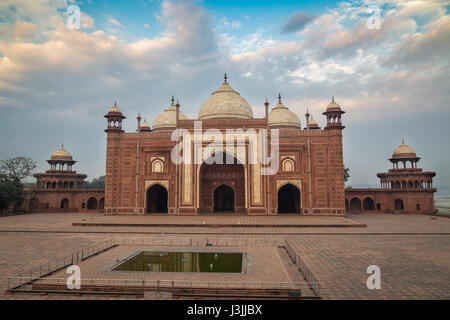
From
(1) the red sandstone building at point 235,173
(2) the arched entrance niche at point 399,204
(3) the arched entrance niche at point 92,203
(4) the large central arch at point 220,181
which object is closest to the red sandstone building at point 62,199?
(3) the arched entrance niche at point 92,203

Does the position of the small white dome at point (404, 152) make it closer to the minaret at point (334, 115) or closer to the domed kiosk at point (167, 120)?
the minaret at point (334, 115)

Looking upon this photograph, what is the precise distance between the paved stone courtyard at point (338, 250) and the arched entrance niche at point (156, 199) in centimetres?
799

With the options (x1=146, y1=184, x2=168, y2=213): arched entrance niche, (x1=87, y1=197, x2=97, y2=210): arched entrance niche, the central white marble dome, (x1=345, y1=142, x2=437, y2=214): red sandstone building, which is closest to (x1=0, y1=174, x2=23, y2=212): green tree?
(x1=87, y1=197, x2=97, y2=210): arched entrance niche

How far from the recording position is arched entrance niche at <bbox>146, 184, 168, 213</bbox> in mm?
26219

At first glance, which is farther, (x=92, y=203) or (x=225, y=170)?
(x=92, y=203)

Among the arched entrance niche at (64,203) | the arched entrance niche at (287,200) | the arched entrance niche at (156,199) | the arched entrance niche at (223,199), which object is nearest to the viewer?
the arched entrance niche at (156,199)

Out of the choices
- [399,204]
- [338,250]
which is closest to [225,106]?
[338,250]

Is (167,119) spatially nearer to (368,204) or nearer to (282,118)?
(282,118)

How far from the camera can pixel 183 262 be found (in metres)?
9.83

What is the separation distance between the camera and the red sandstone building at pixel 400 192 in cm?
2698

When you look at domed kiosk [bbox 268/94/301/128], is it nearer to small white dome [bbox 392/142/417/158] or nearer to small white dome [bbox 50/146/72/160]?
small white dome [bbox 392/142/417/158]

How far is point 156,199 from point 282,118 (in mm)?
14969
